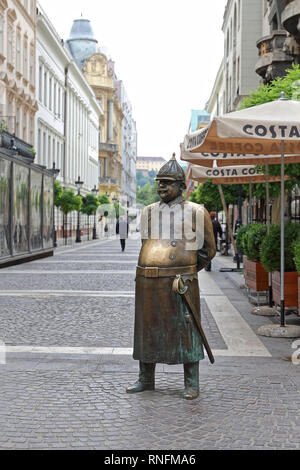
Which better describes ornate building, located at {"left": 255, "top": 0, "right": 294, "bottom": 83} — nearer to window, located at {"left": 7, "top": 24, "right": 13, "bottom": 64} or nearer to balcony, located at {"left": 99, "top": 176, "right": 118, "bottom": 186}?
window, located at {"left": 7, "top": 24, "right": 13, "bottom": 64}

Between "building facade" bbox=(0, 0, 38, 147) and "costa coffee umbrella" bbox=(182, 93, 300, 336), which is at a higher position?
"building facade" bbox=(0, 0, 38, 147)

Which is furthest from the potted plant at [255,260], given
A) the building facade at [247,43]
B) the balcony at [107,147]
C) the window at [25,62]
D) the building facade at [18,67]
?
the balcony at [107,147]

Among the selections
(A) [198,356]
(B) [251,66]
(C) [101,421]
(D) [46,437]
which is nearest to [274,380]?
(A) [198,356]

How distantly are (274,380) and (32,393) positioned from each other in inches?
85.3

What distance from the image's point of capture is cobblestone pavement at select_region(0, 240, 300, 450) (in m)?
4.32

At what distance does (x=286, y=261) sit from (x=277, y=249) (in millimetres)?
224

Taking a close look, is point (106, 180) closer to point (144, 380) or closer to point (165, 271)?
point (144, 380)

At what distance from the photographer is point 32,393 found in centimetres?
539

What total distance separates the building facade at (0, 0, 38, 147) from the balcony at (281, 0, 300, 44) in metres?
16.3

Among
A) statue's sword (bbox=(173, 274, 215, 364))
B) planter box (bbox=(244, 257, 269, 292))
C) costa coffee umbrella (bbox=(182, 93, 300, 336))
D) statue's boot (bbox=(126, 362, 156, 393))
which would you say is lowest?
statue's boot (bbox=(126, 362, 156, 393))

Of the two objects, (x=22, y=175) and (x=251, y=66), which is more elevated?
(x=251, y=66)

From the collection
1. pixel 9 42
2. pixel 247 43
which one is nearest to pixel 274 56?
pixel 247 43

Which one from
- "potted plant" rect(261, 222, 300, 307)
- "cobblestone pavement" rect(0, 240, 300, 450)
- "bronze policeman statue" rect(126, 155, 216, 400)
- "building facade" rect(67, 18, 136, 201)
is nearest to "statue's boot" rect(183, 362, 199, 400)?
"bronze policeman statue" rect(126, 155, 216, 400)

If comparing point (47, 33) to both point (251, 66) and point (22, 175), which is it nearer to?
point (251, 66)
